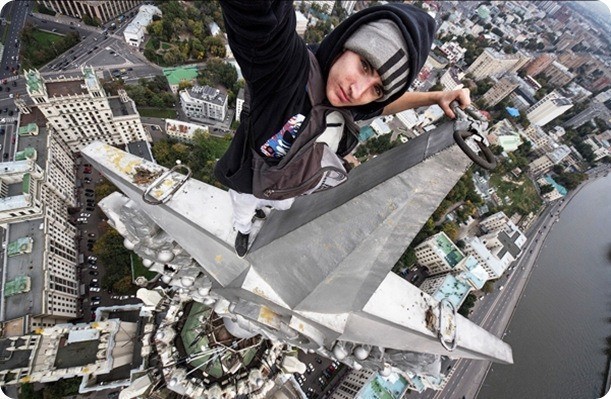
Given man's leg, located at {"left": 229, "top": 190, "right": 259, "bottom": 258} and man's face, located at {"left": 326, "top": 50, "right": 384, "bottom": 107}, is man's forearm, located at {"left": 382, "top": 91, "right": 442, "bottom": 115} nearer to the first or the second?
man's face, located at {"left": 326, "top": 50, "right": 384, "bottom": 107}

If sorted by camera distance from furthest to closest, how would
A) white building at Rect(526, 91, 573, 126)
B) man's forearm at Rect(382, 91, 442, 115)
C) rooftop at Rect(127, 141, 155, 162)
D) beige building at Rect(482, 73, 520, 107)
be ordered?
beige building at Rect(482, 73, 520, 107) < white building at Rect(526, 91, 573, 126) < rooftop at Rect(127, 141, 155, 162) < man's forearm at Rect(382, 91, 442, 115)

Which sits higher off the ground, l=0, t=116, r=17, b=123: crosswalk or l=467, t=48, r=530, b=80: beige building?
l=467, t=48, r=530, b=80: beige building

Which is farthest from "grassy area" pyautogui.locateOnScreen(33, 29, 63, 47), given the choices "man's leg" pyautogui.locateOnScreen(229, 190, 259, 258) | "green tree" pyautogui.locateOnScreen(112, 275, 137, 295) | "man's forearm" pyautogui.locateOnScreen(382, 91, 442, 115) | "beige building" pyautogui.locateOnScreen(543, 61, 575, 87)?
"beige building" pyautogui.locateOnScreen(543, 61, 575, 87)

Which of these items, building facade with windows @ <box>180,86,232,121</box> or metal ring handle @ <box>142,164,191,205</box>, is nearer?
metal ring handle @ <box>142,164,191,205</box>

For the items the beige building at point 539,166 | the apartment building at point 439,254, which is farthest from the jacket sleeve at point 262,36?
the beige building at point 539,166

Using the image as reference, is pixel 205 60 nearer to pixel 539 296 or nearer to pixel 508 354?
pixel 508 354

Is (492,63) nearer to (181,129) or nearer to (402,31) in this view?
(181,129)

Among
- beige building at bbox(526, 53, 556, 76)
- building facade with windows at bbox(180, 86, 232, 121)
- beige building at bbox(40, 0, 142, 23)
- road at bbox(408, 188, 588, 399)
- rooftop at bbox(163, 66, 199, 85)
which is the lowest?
road at bbox(408, 188, 588, 399)

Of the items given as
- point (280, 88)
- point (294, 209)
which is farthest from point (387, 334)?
point (280, 88)
